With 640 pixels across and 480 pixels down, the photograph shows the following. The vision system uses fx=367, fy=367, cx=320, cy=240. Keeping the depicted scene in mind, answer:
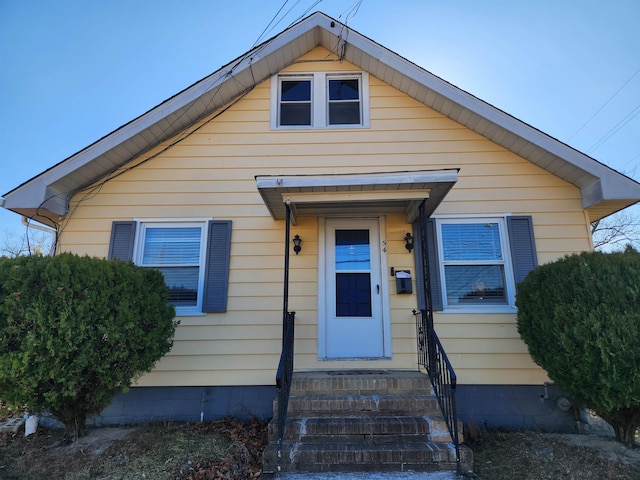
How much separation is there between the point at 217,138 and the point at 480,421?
540 cm

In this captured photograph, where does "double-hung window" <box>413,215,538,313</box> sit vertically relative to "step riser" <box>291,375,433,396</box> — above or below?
above

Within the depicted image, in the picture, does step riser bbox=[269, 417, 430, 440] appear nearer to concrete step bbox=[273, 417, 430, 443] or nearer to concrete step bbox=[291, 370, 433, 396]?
concrete step bbox=[273, 417, 430, 443]

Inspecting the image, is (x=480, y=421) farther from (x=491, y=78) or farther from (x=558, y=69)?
(x=558, y=69)

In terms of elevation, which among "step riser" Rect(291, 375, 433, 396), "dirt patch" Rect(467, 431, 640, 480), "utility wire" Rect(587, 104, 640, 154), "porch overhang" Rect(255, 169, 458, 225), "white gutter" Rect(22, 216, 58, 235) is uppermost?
"utility wire" Rect(587, 104, 640, 154)

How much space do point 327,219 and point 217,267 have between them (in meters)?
1.71

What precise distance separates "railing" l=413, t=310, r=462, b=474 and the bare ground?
0.54 m

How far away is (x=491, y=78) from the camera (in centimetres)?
885

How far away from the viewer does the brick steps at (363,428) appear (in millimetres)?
3287

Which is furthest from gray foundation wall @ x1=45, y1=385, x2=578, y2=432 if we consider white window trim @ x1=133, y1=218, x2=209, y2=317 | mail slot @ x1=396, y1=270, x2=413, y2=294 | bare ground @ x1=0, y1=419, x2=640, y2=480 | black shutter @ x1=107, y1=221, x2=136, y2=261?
black shutter @ x1=107, y1=221, x2=136, y2=261

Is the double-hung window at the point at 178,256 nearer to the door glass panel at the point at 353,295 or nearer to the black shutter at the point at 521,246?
the door glass panel at the point at 353,295

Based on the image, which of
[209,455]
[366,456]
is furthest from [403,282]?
[209,455]

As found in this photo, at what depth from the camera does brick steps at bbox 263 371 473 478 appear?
129 inches

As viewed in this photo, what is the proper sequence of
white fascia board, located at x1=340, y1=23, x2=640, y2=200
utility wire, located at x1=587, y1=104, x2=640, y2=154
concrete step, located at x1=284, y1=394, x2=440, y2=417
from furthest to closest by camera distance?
utility wire, located at x1=587, y1=104, x2=640, y2=154, white fascia board, located at x1=340, y1=23, x2=640, y2=200, concrete step, located at x1=284, y1=394, x2=440, y2=417

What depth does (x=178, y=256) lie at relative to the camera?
529 cm
